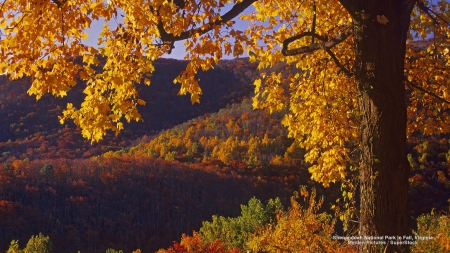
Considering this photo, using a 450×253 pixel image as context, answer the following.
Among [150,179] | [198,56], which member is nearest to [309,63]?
[198,56]

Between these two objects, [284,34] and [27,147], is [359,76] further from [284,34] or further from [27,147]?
[27,147]

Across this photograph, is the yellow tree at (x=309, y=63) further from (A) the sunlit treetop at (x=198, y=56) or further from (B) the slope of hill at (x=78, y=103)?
(B) the slope of hill at (x=78, y=103)

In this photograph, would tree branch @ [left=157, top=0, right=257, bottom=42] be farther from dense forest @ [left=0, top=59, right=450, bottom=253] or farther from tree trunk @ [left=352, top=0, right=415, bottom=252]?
dense forest @ [left=0, top=59, right=450, bottom=253]

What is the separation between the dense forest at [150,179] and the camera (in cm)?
4119

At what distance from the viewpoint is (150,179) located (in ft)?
174

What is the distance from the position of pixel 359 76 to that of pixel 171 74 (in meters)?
91.3

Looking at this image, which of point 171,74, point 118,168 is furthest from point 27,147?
point 171,74

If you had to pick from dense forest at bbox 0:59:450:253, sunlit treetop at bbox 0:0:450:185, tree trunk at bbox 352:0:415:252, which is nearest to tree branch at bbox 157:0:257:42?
sunlit treetop at bbox 0:0:450:185

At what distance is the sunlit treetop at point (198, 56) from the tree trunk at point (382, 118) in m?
0.10

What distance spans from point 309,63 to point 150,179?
4873cm

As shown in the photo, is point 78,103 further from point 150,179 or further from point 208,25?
point 208,25

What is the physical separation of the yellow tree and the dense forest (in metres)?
→ 16.4

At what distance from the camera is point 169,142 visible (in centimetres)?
6600

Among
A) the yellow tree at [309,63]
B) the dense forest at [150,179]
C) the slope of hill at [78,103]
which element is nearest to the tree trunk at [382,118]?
the yellow tree at [309,63]
